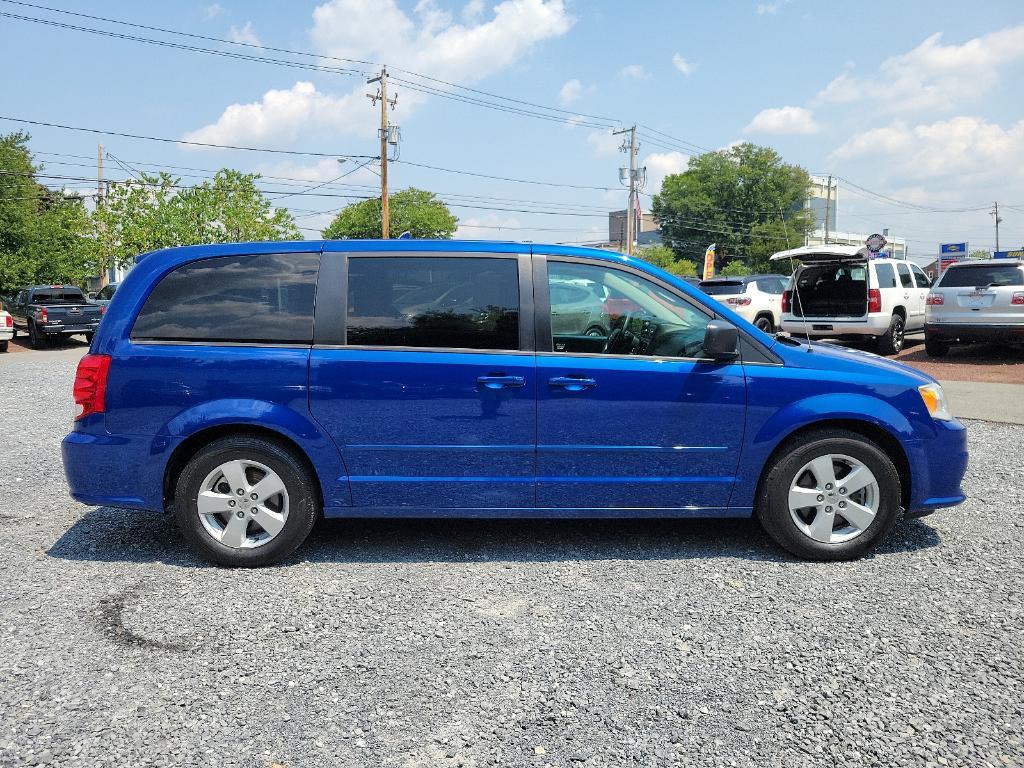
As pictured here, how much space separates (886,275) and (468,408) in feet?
44.5

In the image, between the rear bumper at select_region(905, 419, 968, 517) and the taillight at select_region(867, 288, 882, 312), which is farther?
the taillight at select_region(867, 288, 882, 312)

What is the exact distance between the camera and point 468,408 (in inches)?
159

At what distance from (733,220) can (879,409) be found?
3494 inches

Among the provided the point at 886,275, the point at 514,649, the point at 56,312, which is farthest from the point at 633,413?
the point at 56,312

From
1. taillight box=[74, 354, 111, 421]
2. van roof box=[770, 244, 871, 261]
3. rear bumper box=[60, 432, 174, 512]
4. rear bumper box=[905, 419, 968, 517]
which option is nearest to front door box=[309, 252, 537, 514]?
rear bumper box=[60, 432, 174, 512]

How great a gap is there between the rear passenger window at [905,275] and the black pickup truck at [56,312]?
65.9ft

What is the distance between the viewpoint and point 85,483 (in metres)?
4.16

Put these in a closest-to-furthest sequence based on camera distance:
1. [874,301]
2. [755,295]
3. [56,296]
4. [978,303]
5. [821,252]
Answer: [821,252]
[978,303]
[874,301]
[755,295]
[56,296]

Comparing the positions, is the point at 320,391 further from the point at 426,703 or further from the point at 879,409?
the point at 879,409

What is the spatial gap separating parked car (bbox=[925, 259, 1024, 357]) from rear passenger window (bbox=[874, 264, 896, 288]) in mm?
1463

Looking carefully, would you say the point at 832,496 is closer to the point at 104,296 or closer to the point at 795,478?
the point at 795,478

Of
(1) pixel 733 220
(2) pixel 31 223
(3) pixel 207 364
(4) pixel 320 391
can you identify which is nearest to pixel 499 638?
(4) pixel 320 391

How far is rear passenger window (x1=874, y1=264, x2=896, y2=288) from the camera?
49.0ft

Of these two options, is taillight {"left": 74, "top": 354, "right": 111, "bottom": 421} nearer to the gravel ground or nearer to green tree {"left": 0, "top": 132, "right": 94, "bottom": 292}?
the gravel ground
